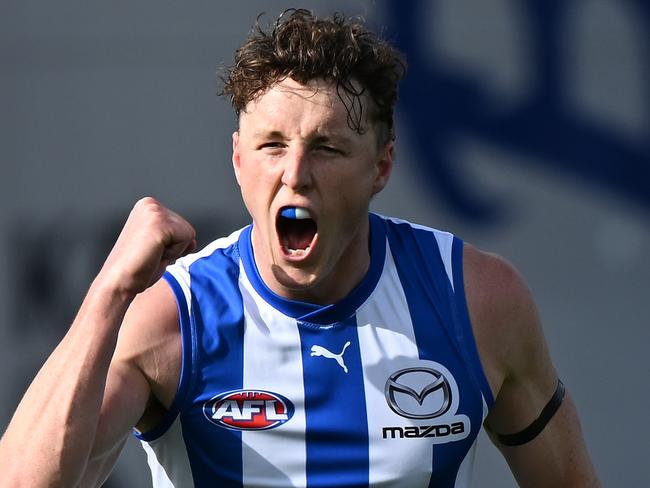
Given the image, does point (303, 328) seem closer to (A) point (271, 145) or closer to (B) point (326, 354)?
(B) point (326, 354)

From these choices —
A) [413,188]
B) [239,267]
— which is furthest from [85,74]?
[239,267]

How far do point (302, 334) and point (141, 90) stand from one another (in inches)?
74.0

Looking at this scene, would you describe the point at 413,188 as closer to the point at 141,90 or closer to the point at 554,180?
the point at 554,180

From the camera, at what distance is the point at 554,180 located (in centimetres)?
429

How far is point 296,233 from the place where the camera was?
254 centimetres

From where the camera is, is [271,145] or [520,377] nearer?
[271,145]

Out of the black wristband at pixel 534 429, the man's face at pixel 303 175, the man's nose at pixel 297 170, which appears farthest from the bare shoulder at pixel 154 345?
the black wristband at pixel 534 429

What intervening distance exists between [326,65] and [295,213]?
12.6 inches

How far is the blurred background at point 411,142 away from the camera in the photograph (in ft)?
13.9

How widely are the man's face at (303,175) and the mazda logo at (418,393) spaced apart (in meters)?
0.28

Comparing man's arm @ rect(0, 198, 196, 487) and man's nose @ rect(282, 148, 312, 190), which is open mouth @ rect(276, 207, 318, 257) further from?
man's arm @ rect(0, 198, 196, 487)

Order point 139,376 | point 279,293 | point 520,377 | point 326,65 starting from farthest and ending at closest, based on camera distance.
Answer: point 520,377 < point 279,293 < point 326,65 < point 139,376

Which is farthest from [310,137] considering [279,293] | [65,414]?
[65,414]

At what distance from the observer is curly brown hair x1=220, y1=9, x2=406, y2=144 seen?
2516mm
